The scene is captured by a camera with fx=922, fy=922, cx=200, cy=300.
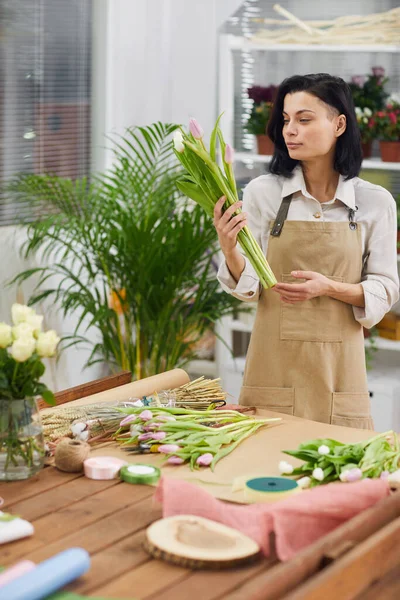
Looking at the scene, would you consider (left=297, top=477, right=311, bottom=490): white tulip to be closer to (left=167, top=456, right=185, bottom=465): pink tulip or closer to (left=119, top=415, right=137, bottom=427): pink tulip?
(left=167, top=456, right=185, bottom=465): pink tulip

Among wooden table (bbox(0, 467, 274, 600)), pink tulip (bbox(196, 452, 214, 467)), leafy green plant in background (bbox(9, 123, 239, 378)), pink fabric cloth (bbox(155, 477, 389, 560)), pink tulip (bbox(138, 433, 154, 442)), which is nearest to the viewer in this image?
wooden table (bbox(0, 467, 274, 600))

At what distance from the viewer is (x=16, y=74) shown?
4434 mm

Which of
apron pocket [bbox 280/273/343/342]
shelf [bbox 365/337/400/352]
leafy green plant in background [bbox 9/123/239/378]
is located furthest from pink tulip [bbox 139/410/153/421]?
shelf [bbox 365/337/400/352]

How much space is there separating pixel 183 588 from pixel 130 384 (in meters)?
1.09

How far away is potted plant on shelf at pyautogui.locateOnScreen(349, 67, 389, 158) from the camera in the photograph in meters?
4.55

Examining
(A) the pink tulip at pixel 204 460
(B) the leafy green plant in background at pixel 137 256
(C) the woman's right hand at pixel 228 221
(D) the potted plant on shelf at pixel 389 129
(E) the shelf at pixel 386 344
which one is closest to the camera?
(A) the pink tulip at pixel 204 460

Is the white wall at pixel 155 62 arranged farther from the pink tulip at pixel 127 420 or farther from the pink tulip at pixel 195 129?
the pink tulip at pixel 127 420

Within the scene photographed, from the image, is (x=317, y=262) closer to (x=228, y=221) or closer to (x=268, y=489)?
(x=228, y=221)

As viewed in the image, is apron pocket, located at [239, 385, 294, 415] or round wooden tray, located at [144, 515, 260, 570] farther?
apron pocket, located at [239, 385, 294, 415]

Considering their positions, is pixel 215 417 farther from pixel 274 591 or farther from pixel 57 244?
pixel 57 244

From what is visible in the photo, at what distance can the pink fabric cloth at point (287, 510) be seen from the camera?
65.3 inches

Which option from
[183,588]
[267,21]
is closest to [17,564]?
[183,588]

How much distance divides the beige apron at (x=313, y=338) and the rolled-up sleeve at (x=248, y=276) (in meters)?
0.07

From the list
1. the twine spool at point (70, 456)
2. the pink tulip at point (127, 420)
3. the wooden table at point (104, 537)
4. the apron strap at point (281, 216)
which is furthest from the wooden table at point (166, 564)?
the apron strap at point (281, 216)
